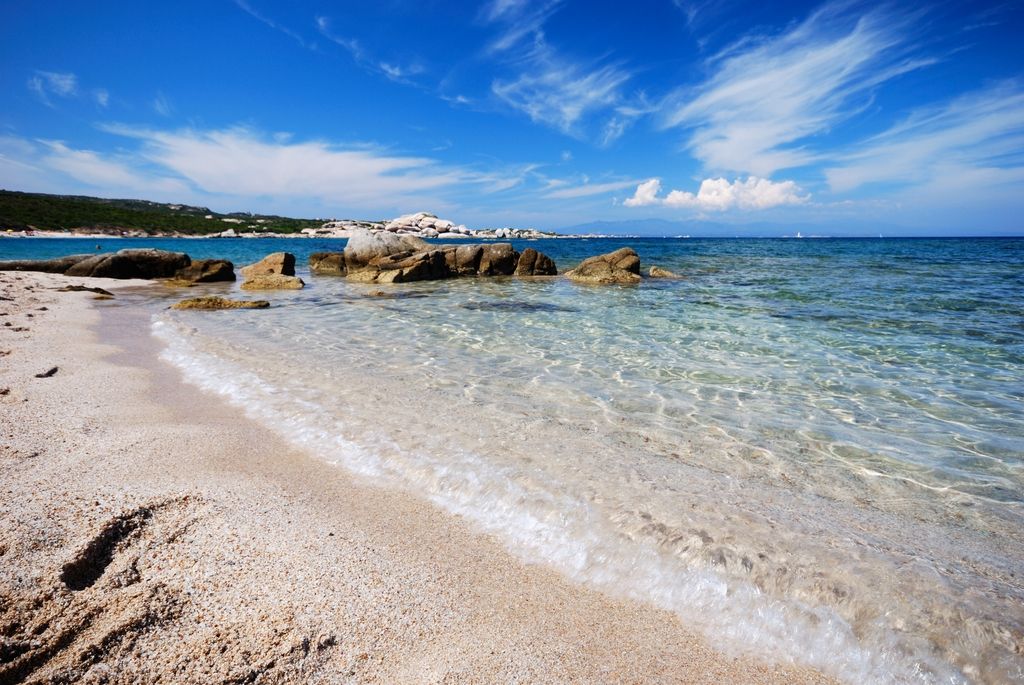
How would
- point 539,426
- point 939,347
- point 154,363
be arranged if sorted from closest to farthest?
1. point 539,426
2. point 154,363
3. point 939,347

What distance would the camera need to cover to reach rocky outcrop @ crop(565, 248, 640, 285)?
64.1 ft

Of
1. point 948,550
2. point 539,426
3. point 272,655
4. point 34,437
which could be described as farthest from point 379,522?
point 948,550

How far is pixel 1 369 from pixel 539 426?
636 cm

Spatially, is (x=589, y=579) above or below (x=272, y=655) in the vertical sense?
below

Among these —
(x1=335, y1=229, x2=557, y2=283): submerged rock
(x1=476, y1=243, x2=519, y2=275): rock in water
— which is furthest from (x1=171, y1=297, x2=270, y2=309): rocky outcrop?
(x1=476, y1=243, x2=519, y2=275): rock in water

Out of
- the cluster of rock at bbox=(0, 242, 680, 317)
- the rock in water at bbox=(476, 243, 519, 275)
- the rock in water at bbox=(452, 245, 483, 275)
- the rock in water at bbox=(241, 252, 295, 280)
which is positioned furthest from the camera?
A: the rock in water at bbox=(476, 243, 519, 275)

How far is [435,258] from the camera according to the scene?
69.7ft

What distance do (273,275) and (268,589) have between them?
1823 centimetres

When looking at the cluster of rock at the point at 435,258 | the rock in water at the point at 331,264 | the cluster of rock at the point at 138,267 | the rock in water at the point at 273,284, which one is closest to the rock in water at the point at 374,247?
the cluster of rock at the point at 435,258

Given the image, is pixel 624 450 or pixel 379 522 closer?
pixel 379 522

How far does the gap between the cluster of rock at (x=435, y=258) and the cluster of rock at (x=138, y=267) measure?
5370mm

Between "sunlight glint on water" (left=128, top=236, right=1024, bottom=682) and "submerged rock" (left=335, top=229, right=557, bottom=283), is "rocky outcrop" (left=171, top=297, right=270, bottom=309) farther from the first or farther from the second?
"submerged rock" (left=335, top=229, right=557, bottom=283)

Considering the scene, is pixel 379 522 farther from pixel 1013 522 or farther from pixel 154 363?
pixel 154 363

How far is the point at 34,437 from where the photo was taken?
3793mm
